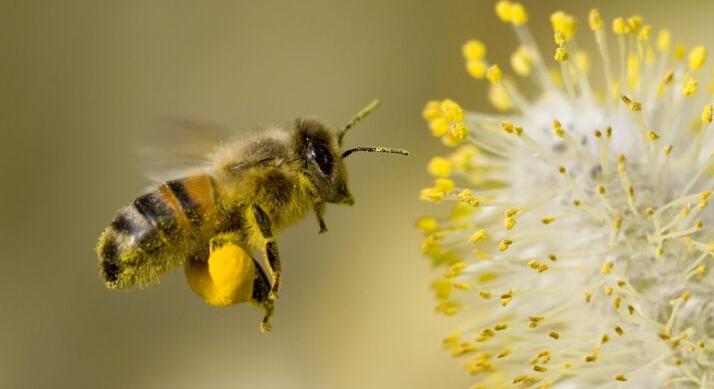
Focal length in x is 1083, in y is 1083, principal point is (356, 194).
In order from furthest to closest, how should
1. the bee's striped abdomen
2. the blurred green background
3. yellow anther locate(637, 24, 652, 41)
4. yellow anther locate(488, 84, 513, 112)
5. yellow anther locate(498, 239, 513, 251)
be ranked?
1. the blurred green background
2. yellow anther locate(488, 84, 513, 112)
3. yellow anther locate(637, 24, 652, 41)
4. yellow anther locate(498, 239, 513, 251)
5. the bee's striped abdomen

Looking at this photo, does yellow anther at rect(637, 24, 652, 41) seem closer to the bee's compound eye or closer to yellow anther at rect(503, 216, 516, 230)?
yellow anther at rect(503, 216, 516, 230)

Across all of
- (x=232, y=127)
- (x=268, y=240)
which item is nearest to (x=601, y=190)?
(x=268, y=240)

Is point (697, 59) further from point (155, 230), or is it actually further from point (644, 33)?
point (155, 230)

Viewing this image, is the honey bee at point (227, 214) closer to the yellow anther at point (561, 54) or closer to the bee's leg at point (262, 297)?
the bee's leg at point (262, 297)

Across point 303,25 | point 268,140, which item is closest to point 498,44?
point 303,25

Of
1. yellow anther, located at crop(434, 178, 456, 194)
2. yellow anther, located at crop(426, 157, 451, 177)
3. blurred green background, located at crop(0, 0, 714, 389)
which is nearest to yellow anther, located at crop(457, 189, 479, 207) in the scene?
yellow anther, located at crop(434, 178, 456, 194)

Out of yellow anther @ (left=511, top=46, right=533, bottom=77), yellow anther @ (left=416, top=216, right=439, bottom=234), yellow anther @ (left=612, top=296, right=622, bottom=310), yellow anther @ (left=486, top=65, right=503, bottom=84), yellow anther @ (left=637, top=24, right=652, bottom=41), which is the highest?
yellow anther @ (left=511, top=46, right=533, bottom=77)

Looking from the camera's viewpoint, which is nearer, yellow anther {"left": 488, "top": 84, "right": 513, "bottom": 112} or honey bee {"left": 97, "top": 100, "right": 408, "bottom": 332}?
honey bee {"left": 97, "top": 100, "right": 408, "bottom": 332}

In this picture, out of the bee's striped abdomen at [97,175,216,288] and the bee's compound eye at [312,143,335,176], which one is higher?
the bee's compound eye at [312,143,335,176]
